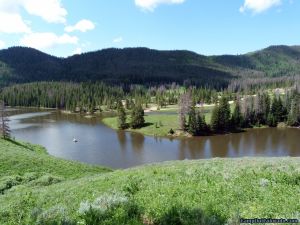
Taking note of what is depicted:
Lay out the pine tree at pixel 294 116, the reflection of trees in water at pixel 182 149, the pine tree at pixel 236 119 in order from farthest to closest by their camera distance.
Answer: the pine tree at pixel 294 116 → the pine tree at pixel 236 119 → the reflection of trees in water at pixel 182 149

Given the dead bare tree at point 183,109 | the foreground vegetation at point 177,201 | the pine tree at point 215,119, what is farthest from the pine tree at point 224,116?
the foreground vegetation at point 177,201

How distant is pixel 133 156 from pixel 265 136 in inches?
2068

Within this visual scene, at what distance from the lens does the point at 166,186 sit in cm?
1612

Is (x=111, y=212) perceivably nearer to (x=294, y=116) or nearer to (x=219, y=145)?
(x=219, y=145)

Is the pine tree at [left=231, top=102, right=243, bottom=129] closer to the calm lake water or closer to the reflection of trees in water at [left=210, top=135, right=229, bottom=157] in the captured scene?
the calm lake water

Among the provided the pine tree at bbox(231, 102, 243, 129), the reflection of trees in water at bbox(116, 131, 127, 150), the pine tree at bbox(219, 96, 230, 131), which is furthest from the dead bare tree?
the reflection of trees in water at bbox(116, 131, 127, 150)

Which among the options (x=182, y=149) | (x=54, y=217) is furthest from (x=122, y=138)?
(x=54, y=217)

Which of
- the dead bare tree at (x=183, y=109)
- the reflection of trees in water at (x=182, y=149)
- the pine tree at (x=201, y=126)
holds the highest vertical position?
the dead bare tree at (x=183, y=109)

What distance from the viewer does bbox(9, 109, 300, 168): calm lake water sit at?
8578 centimetres

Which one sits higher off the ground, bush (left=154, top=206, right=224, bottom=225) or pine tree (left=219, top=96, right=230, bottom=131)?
bush (left=154, top=206, right=224, bottom=225)

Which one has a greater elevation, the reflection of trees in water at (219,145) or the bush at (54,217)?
the bush at (54,217)

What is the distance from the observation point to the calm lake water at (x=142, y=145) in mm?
85775

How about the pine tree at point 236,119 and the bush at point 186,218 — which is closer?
the bush at point 186,218

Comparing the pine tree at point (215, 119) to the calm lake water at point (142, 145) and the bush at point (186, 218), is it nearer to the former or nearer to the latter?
the calm lake water at point (142, 145)
